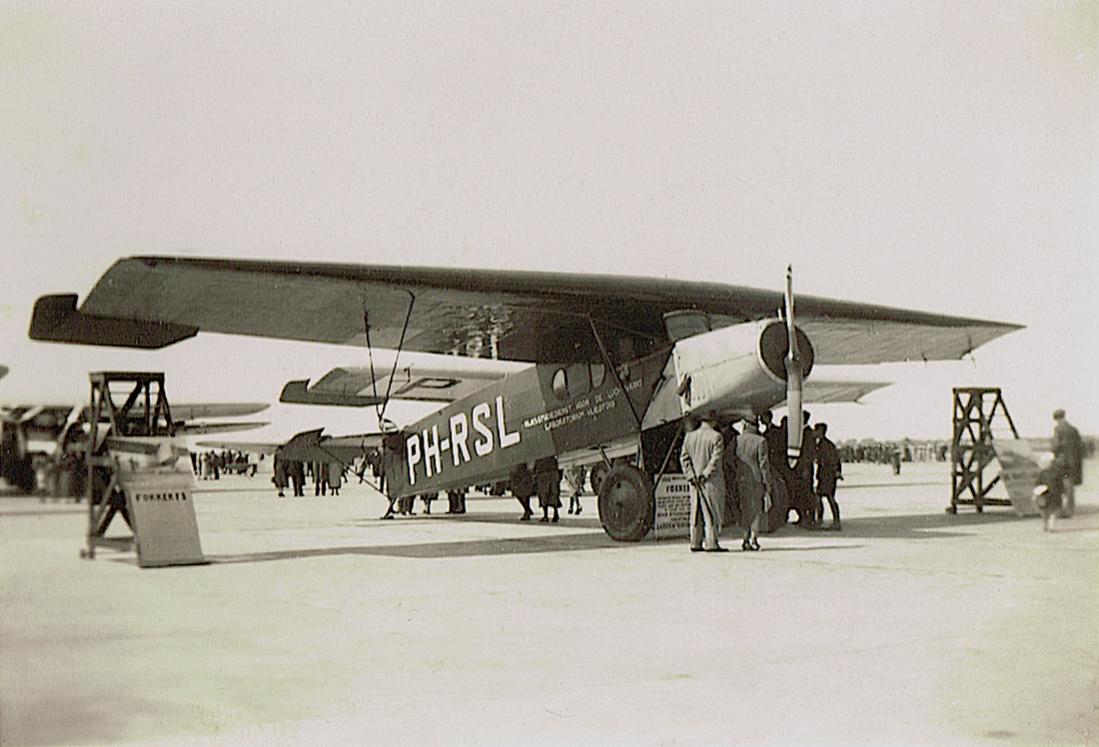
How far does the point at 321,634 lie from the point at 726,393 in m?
6.43

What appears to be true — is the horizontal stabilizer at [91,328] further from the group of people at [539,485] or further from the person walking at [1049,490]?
the person walking at [1049,490]

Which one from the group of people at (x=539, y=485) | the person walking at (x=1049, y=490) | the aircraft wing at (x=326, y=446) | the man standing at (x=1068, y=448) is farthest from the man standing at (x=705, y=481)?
the aircraft wing at (x=326, y=446)

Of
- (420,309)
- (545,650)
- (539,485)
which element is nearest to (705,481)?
(420,309)

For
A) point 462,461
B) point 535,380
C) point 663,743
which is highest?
point 535,380

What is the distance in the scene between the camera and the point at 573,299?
42.1 feet

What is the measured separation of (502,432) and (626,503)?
10.0ft

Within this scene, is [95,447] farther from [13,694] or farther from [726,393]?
[726,393]

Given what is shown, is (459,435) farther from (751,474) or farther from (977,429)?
(977,429)

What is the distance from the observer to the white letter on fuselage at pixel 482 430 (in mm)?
15828

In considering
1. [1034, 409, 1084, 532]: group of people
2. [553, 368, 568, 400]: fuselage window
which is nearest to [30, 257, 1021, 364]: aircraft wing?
[553, 368, 568, 400]: fuselage window

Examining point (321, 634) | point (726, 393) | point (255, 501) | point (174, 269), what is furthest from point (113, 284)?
point (255, 501)

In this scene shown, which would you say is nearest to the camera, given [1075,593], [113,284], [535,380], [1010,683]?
[1010,683]

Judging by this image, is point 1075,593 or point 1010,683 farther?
point 1075,593

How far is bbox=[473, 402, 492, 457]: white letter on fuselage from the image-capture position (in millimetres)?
15828
